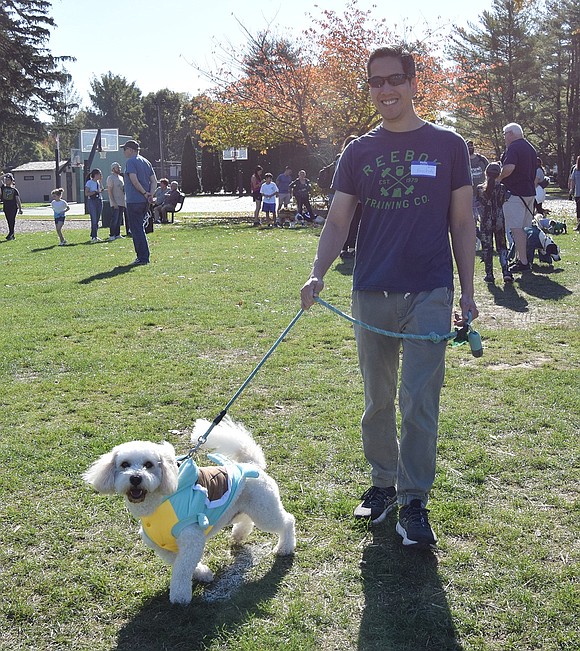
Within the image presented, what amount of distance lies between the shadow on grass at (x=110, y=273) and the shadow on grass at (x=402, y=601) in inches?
349

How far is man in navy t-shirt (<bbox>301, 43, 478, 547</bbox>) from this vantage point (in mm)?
3309

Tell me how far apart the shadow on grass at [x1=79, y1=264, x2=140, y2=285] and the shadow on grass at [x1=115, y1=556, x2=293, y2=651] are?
8819mm

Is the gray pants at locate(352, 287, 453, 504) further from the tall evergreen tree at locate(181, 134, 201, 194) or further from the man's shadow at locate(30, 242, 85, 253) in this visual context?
the tall evergreen tree at locate(181, 134, 201, 194)

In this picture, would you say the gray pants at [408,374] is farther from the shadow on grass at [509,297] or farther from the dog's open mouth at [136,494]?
the shadow on grass at [509,297]

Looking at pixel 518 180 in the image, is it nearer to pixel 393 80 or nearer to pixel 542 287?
pixel 542 287

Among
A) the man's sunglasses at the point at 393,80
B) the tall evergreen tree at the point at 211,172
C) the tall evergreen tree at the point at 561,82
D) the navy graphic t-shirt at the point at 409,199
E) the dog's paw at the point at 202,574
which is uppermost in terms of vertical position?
the tall evergreen tree at the point at 561,82

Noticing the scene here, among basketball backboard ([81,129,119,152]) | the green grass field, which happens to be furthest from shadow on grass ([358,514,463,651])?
basketball backboard ([81,129,119,152])

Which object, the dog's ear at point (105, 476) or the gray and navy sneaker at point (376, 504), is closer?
the dog's ear at point (105, 476)

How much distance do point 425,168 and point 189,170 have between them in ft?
183

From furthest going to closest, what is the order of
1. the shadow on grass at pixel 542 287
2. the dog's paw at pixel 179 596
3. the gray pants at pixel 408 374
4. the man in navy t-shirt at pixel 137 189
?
the man in navy t-shirt at pixel 137 189
the shadow on grass at pixel 542 287
the gray pants at pixel 408 374
the dog's paw at pixel 179 596

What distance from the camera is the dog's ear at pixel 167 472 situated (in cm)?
296

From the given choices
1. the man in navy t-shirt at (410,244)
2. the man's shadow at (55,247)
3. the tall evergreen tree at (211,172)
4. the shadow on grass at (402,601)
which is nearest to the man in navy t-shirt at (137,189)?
the man's shadow at (55,247)

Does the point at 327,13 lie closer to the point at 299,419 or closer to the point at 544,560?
the point at 299,419

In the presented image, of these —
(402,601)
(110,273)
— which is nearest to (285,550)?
(402,601)
